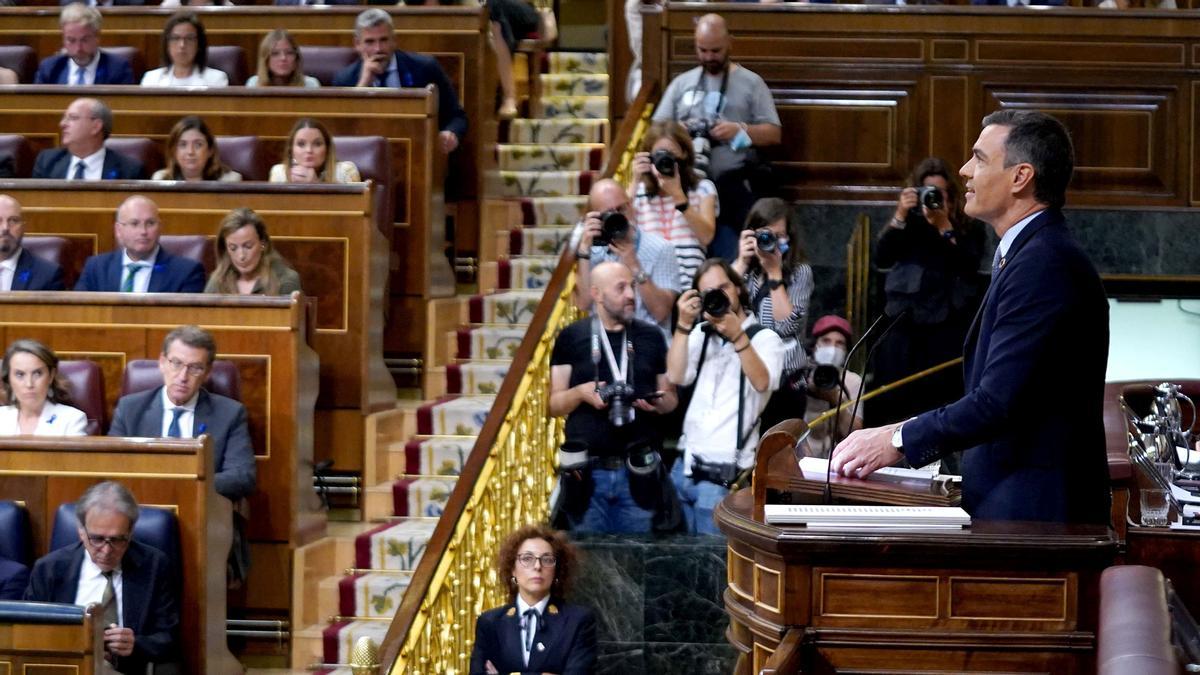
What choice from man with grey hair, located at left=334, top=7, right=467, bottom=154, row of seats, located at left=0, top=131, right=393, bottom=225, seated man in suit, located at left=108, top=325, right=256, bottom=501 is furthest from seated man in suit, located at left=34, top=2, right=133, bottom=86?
seated man in suit, located at left=108, top=325, right=256, bottom=501

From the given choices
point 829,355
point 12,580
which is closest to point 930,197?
point 829,355

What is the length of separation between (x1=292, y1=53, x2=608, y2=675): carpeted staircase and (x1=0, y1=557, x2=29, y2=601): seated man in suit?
941 millimetres

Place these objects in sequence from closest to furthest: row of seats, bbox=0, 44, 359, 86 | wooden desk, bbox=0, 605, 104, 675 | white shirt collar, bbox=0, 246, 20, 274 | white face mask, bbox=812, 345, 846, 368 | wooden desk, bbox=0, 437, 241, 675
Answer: wooden desk, bbox=0, 605, 104, 675, wooden desk, bbox=0, 437, 241, 675, white shirt collar, bbox=0, 246, 20, 274, white face mask, bbox=812, 345, 846, 368, row of seats, bbox=0, 44, 359, 86

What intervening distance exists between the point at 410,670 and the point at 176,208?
7.94 ft

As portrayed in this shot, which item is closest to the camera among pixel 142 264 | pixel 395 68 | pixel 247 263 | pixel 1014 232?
pixel 1014 232

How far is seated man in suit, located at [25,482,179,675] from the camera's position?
4.71m

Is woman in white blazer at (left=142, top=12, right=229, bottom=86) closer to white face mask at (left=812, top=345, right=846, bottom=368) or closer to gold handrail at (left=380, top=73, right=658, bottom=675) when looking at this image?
gold handrail at (left=380, top=73, right=658, bottom=675)

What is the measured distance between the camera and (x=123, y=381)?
5535 mm

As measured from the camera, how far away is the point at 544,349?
19.4 feet

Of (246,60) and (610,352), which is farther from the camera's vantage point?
(246,60)

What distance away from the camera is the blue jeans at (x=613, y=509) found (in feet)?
18.1

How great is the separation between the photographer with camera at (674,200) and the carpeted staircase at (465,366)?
0.76 meters

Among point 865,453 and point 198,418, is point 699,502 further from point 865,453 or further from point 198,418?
point 865,453

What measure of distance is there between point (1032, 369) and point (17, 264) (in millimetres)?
4364
